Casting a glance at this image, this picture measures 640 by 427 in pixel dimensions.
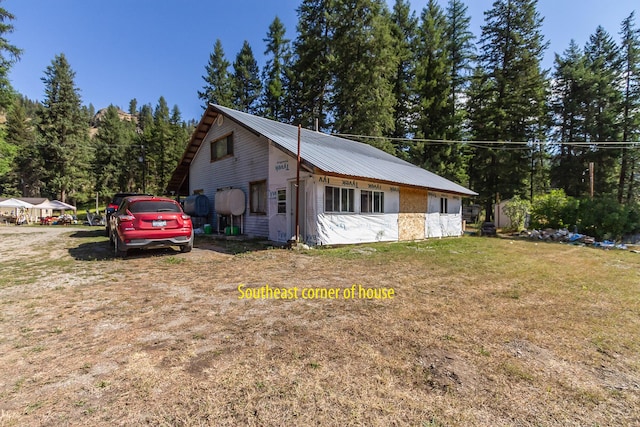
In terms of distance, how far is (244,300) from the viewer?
181 inches

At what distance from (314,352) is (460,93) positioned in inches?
1365

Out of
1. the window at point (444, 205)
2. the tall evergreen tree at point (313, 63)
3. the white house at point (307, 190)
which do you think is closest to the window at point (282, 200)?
the white house at point (307, 190)

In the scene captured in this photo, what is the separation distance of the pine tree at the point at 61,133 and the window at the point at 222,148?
114 ft

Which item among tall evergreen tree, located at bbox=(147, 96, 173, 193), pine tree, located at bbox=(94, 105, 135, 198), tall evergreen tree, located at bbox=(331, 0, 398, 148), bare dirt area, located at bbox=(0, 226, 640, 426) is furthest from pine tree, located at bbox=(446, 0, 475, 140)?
pine tree, located at bbox=(94, 105, 135, 198)

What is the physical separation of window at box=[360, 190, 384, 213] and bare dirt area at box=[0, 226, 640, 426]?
6073 millimetres

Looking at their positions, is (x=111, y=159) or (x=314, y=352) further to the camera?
(x=111, y=159)

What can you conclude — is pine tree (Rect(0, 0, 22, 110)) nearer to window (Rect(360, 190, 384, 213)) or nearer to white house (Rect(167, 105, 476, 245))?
white house (Rect(167, 105, 476, 245))

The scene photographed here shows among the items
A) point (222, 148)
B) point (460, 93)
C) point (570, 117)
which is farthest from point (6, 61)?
point (570, 117)

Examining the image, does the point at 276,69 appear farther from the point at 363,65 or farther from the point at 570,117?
the point at 570,117

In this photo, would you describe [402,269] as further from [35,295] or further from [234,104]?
[234,104]

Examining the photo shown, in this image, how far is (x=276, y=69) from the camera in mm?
31625

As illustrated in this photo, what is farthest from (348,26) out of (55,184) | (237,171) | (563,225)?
(55,184)

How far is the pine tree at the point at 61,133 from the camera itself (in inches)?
1478

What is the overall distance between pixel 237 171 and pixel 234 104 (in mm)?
23381
